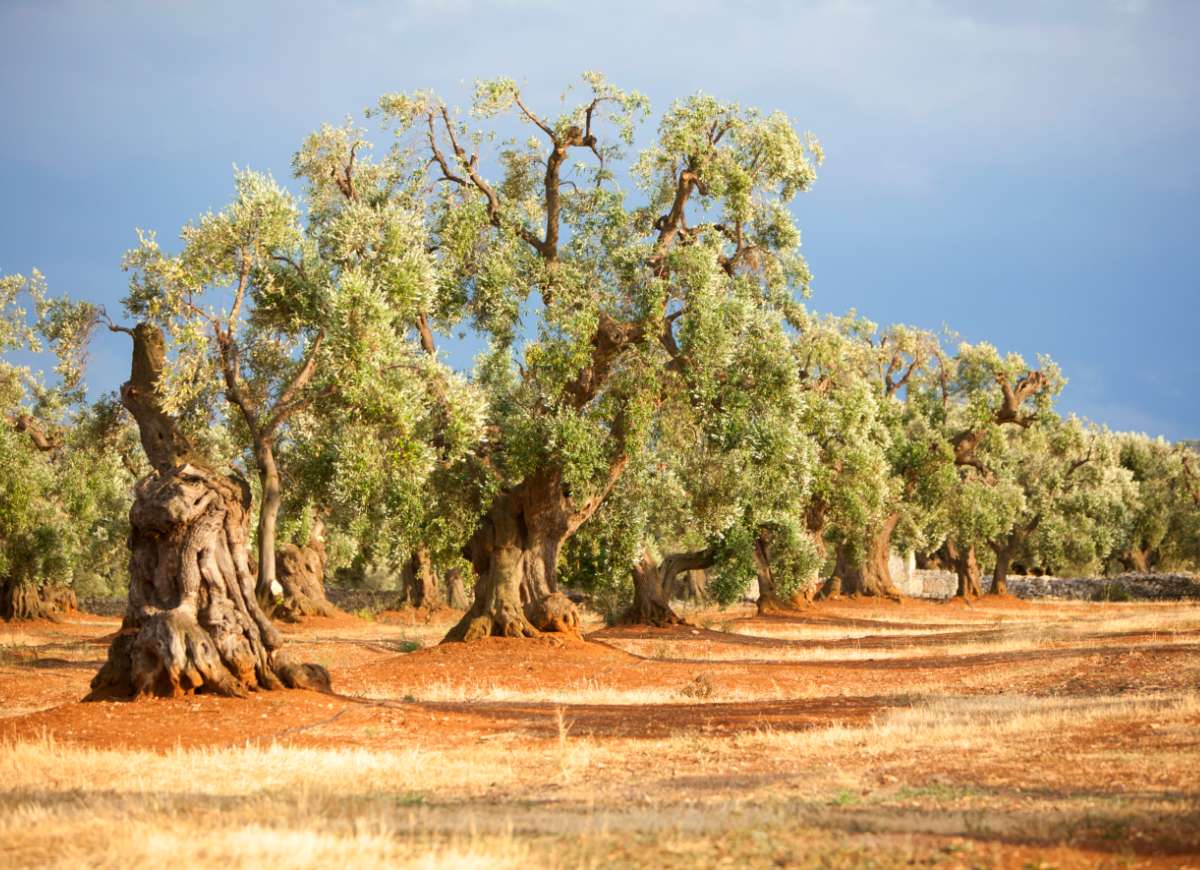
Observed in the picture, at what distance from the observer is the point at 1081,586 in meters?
71.1

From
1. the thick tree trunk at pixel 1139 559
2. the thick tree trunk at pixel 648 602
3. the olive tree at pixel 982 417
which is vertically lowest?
the thick tree trunk at pixel 648 602

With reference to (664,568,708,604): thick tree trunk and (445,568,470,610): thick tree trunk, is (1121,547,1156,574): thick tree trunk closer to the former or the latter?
(664,568,708,604): thick tree trunk

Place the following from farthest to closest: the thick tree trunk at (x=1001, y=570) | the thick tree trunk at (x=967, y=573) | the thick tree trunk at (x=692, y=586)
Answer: the thick tree trunk at (x=1001, y=570) < the thick tree trunk at (x=967, y=573) < the thick tree trunk at (x=692, y=586)

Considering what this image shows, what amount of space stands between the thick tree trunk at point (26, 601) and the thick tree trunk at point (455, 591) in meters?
16.8

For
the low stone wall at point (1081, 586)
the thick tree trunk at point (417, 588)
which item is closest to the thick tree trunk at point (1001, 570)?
the low stone wall at point (1081, 586)

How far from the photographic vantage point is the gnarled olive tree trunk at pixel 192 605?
1717cm

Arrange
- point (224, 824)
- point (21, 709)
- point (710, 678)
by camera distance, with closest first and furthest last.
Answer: point (224, 824)
point (21, 709)
point (710, 678)

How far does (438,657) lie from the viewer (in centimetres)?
2517

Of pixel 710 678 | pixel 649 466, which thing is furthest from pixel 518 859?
pixel 649 466

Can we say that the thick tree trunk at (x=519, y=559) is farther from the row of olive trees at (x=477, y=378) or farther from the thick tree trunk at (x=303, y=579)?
the thick tree trunk at (x=303, y=579)

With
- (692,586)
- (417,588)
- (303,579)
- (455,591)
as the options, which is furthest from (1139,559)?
(303,579)

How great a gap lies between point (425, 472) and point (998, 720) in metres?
10.8

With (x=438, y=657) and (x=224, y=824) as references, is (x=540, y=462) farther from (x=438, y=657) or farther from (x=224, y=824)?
(x=224, y=824)

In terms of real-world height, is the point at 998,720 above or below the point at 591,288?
below
